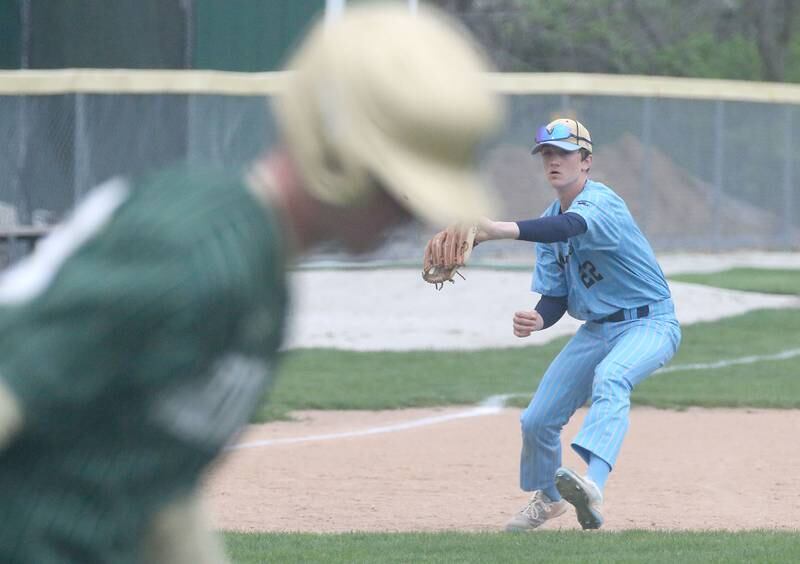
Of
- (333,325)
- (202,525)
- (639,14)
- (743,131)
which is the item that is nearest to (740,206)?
(743,131)

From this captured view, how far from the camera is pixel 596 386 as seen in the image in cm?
691

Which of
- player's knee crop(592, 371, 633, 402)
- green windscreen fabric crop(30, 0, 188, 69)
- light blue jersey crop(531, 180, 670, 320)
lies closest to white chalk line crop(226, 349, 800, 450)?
light blue jersey crop(531, 180, 670, 320)

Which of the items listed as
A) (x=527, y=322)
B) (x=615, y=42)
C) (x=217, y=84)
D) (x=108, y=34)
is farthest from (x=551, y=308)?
(x=615, y=42)

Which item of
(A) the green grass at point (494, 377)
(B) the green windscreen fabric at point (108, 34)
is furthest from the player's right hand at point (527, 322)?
(B) the green windscreen fabric at point (108, 34)

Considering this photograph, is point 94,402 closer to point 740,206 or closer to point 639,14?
point 740,206

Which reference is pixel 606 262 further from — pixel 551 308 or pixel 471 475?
pixel 471 475

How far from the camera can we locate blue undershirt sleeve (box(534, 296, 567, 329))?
7348 millimetres

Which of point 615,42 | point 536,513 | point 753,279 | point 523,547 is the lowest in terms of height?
point 753,279

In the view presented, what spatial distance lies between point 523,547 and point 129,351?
5.29m

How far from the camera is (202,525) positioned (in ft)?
6.30

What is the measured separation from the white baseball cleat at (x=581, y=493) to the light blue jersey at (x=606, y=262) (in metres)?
0.81

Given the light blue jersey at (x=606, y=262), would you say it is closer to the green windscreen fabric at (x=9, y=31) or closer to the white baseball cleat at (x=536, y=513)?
A: the white baseball cleat at (x=536, y=513)

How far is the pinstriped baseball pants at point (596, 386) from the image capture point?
6859mm

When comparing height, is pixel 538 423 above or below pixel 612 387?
below
